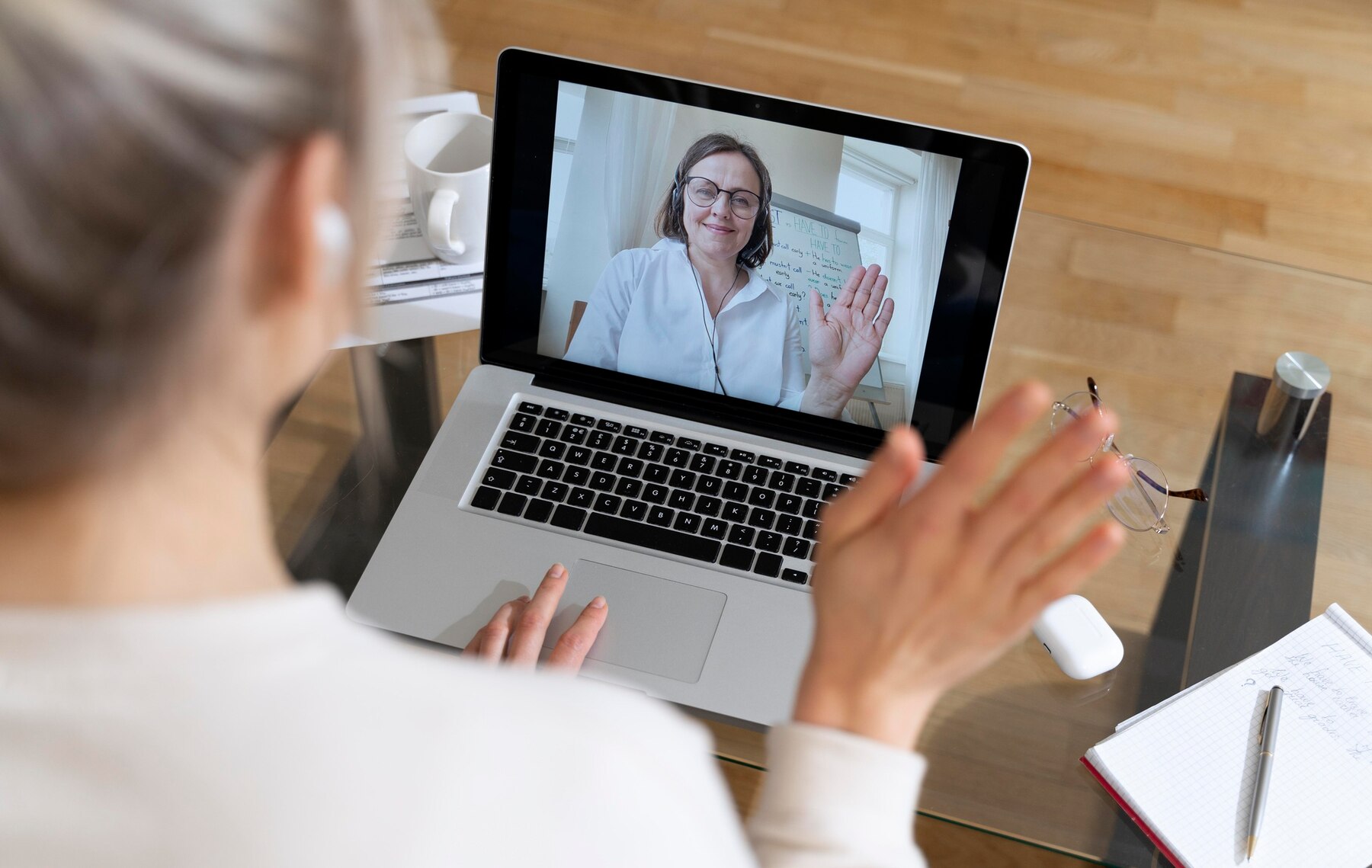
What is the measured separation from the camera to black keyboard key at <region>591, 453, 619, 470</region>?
A: 104 cm

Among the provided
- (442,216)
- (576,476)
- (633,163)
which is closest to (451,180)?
(442,216)

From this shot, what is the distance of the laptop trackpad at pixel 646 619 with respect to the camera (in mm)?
928

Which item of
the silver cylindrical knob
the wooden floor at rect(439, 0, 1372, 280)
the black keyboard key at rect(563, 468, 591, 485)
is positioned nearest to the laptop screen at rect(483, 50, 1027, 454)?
Answer: the black keyboard key at rect(563, 468, 591, 485)

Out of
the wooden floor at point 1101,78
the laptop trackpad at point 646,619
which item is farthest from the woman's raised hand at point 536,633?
the wooden floor at point 1101,78

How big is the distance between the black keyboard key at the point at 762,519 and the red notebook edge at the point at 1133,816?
12.7 inches

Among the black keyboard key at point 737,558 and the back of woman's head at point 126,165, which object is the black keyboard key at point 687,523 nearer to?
the black keyboard key at point 737,558

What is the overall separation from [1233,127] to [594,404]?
6.33 ft

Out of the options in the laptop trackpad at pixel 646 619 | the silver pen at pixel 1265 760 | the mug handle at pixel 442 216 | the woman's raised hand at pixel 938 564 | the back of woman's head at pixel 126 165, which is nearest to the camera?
the back of woman's head at pixel 126 165

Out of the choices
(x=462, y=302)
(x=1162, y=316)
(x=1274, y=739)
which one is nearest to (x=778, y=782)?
(x=1274, y=739)

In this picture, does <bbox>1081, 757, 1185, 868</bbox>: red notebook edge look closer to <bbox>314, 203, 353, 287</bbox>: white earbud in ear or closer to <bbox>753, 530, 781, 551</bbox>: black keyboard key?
<bbox>753, 530, 781, 551</bbox>: black keyboard key

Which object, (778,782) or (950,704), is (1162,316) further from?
(778,782)

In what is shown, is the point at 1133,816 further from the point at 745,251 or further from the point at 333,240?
the point at 333,240

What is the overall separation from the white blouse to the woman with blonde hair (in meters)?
0.58

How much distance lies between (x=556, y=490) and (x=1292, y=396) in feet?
2.45
